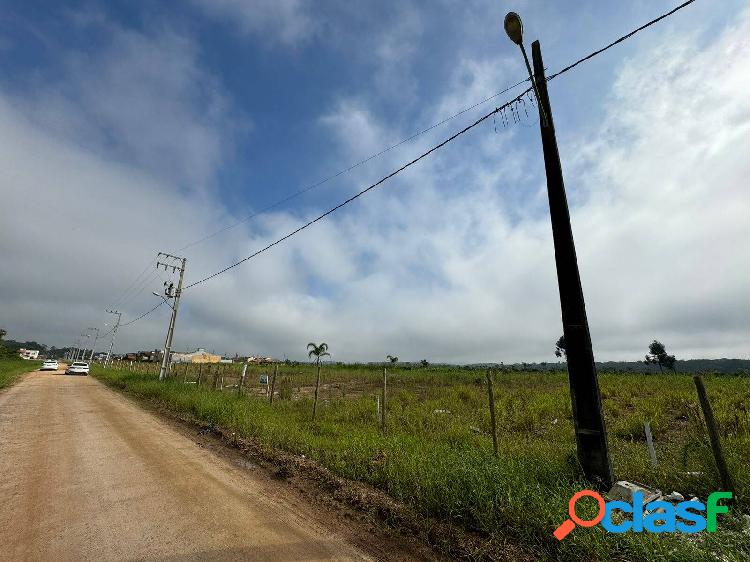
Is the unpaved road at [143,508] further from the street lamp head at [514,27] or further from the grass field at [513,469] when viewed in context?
the street lamp head at [514,27]

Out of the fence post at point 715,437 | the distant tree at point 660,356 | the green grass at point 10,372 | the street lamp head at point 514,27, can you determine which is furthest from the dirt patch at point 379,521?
the distant tree at point 660,356

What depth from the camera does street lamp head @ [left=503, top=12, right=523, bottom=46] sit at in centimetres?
510

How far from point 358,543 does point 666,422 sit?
11672 millimetres

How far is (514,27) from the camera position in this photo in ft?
16.9

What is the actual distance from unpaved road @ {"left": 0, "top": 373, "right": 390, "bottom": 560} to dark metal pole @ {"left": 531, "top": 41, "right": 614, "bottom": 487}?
3.24 meters

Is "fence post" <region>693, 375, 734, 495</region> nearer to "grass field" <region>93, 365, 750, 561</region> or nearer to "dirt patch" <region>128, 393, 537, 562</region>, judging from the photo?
"grass field" <region>93, 365, 750, 561</region>

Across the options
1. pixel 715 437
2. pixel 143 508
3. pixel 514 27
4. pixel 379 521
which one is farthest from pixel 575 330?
pixel 143 508

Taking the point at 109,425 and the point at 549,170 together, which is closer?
the point at 549,170

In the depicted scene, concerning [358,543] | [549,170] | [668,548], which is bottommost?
[358,543]

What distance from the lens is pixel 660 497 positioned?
4.23 metres

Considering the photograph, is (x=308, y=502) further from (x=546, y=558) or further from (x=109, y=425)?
(x=109, y=425)

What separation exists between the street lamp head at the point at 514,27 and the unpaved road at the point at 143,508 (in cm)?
696

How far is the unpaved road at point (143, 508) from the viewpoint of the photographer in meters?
3.56

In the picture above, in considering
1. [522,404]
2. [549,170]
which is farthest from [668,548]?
[522,404]
